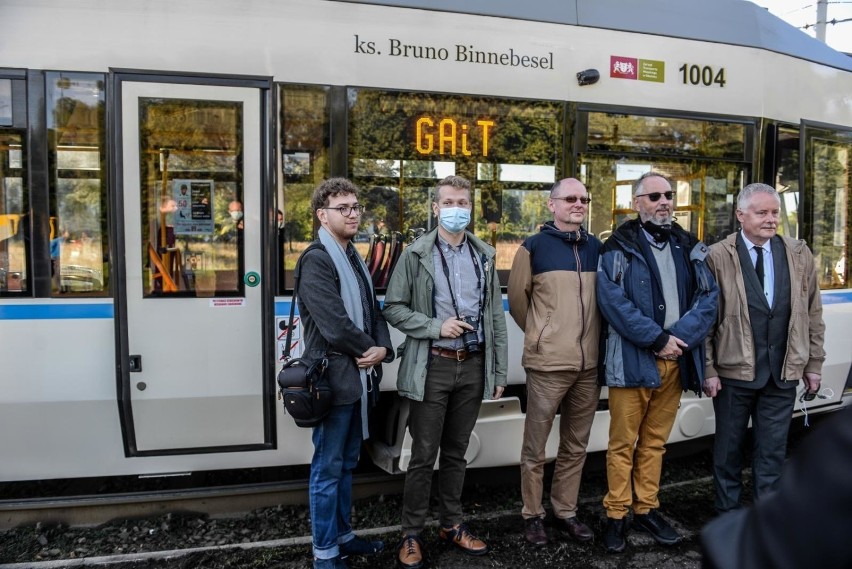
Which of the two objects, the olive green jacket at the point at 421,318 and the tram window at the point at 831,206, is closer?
the olive green jacket at the point at 421,318

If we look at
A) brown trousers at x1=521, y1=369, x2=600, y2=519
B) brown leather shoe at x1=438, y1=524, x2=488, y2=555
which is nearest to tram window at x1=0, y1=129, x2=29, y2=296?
brown leather shoe at x1=438, y1=524, x2=488, y2=555

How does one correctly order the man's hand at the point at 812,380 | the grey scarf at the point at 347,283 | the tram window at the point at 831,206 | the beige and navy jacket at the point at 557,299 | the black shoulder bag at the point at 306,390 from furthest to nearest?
1. the tram window at the point at 831,206
2. the man's hand at the point at 812,380
3. the beige and navy jacket at the point at 557,299
4. the grey scarf at the point at 347,283
5. the black shoulder bag at the point at 306,390

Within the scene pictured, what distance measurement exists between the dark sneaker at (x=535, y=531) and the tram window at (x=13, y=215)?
10.4ft

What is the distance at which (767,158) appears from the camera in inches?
186

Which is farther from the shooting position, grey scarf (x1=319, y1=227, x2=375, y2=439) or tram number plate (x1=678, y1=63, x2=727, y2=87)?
tram number plate (x1=678, y1=63, x2=727, y2=87)

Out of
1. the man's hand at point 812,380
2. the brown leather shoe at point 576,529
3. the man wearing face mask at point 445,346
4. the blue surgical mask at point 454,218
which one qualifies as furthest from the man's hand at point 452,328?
the man's hand at point 812,380

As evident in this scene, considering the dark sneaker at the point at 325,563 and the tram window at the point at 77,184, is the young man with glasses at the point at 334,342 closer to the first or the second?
the dark sneaker at the point at 325,563

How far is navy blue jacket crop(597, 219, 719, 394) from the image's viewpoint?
345cm

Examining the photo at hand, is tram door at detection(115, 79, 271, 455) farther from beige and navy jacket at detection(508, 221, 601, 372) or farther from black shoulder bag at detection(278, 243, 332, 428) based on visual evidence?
beige and navy jacket at detection(508, 221, 601, 372)

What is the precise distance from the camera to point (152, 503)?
394 centimetres

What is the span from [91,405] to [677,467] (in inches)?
165

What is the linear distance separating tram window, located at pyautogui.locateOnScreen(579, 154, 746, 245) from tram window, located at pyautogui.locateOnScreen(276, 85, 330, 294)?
1751mm

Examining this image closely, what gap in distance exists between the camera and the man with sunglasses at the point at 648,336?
11.4 ft

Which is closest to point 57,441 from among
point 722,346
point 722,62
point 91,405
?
point 91,405
